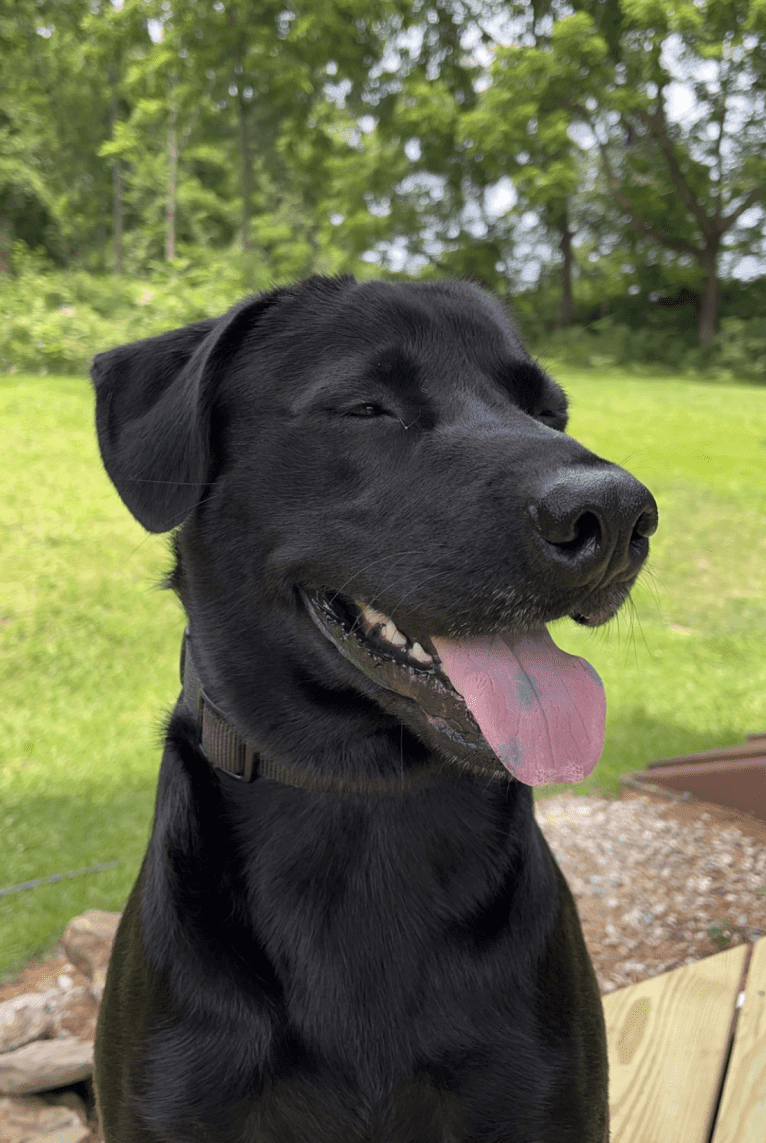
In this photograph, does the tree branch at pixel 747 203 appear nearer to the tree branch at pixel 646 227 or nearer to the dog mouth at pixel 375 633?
the tree branch at pixel 646 227

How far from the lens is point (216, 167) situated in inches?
1255

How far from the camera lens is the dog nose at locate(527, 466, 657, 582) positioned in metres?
1.25

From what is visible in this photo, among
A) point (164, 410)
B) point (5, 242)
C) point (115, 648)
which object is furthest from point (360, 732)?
point (5, 242)

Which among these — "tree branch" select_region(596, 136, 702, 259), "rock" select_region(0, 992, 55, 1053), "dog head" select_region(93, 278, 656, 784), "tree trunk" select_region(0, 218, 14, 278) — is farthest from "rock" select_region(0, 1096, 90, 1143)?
"tree trunk" select_region(0, 218, 14, 278)

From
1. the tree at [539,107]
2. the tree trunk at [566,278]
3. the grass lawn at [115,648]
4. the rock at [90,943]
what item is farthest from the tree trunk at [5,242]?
the rock at [90,943]

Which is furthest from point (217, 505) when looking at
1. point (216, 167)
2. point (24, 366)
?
point (216, 167)

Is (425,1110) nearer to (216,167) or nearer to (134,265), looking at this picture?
(134,265)

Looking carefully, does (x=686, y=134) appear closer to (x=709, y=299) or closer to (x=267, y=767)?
(x=709, y=299)

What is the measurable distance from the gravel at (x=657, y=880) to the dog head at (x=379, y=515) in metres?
2.20

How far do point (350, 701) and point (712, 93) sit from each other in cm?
2165

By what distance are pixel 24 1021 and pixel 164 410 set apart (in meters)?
2.23

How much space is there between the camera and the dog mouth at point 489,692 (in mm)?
1393

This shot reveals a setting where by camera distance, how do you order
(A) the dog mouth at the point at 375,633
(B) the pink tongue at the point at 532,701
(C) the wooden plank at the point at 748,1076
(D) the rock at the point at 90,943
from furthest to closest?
(D) the rock at the point at 90,943
(C) the wooden plank at the point at 748,1076
(A) the dog mouth at the point at 375,633
(B) the pink tongue at the point at 532,701

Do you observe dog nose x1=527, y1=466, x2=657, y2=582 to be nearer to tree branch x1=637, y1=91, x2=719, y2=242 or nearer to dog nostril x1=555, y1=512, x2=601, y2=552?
dog nostril x1=555, y1=512, x2=601, y2=552
